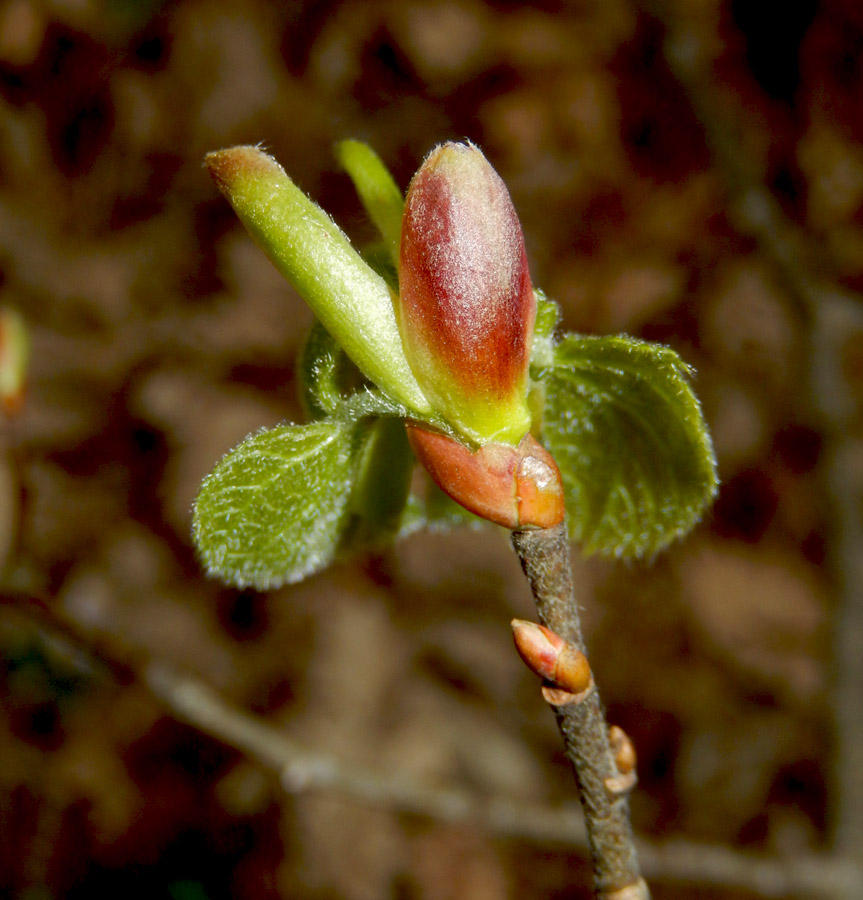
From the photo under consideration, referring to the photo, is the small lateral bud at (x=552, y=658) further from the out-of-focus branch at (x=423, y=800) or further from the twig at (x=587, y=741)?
the out-of-focus branch at (x=423, y=800)

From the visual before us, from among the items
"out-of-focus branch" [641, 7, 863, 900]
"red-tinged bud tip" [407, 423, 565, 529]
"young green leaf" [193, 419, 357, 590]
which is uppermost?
"red-tinged bud tip" [407, 423, 565, 529]

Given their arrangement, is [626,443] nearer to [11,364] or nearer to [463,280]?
[463,280]

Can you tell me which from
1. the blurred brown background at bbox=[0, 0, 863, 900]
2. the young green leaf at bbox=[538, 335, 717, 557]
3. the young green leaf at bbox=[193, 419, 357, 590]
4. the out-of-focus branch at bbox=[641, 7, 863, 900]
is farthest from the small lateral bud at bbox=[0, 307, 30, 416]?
the out-of-focus branch at bbox=[641, 7, 863, 900]

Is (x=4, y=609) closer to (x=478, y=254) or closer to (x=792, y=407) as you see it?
(x=478, y=254)

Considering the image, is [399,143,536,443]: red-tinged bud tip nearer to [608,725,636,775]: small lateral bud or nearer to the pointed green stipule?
the pointed green stipule

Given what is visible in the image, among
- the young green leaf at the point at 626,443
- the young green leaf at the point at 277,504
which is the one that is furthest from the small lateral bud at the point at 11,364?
the young green leaf at the point at 626,443

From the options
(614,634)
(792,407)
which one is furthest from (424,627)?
(792,407)

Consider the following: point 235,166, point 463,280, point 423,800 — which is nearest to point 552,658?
point 463,280
